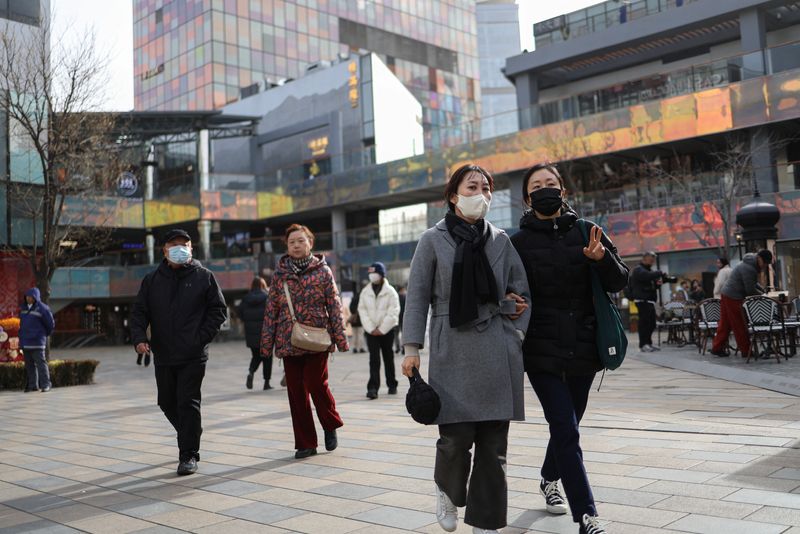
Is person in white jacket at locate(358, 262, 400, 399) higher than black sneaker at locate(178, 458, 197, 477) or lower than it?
higher

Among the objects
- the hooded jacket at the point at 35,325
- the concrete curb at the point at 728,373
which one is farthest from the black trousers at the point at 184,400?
the hooded jacket at the point at 35,325

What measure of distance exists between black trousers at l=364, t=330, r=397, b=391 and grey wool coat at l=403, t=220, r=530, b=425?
7.08 m

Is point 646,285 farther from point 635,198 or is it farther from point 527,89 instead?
point 527,89

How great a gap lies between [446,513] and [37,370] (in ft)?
45.1

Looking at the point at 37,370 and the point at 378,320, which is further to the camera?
the point at 37,370

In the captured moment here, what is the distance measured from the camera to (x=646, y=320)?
50.7ft

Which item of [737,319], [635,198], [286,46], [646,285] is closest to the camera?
[737,319]

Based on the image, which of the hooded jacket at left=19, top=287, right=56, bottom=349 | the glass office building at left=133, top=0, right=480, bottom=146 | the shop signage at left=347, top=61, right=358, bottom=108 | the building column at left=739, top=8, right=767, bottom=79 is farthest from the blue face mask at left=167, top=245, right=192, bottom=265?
the glass office building at left=133, top=0, right=480, bottom=146

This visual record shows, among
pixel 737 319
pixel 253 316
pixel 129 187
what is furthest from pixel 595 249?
pixel 129 187

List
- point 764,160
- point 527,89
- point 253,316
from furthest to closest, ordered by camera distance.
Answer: point 527,89
point 764,160
point 253,316

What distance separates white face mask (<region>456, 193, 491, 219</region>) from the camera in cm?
400

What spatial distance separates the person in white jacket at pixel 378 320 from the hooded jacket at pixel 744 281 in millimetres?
5024

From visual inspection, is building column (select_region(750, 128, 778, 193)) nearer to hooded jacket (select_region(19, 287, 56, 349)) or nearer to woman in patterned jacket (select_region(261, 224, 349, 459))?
hooded jacket (select_region(19, 287, 56, 349))

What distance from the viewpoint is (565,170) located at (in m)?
32.6
